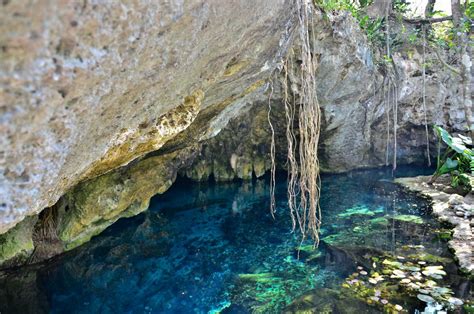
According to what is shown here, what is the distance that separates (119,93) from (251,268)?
3.05m

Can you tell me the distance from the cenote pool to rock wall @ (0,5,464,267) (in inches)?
26.8

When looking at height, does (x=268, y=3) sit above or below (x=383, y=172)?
above

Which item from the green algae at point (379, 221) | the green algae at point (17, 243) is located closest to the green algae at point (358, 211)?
the green algae at point (379, 221)

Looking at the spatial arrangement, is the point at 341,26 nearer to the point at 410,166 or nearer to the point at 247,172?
the point at 247,172

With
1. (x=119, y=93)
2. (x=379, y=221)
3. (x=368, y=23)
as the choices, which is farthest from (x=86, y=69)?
(x=368, y=23)

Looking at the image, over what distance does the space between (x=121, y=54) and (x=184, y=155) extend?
5.03 meters

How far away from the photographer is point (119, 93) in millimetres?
1861

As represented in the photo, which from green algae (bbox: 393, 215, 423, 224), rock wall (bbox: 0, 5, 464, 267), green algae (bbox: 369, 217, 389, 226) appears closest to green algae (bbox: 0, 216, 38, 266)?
rock wall (bbox: 0, 5, 464, 267)

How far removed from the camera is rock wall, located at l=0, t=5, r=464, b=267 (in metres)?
1.24

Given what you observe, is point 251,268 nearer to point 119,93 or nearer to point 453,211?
point 119,93

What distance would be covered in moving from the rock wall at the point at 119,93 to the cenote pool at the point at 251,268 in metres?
0.68

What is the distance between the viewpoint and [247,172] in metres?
10.8

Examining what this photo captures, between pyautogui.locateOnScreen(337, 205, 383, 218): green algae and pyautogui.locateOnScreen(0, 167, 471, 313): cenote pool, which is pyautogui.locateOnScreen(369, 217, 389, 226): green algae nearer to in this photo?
pyautogui.locateOnScreen(0, 167, 471, 313): cenote pool

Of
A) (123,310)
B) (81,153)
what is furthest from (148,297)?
(81,153)
